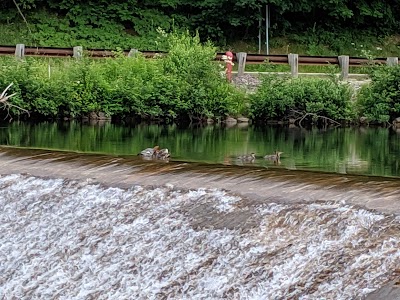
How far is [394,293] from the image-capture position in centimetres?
742

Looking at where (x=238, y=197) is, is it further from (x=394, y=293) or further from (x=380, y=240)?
(x=394, y=293)

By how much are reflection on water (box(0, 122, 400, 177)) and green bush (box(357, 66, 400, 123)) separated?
1038 millimetres

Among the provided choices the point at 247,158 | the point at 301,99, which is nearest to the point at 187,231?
the point at 247,158

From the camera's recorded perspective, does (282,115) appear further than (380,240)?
Yes

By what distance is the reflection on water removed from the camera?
16.2 meters

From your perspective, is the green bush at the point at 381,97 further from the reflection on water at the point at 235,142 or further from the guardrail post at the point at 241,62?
the guardrail post at the point at 241,62

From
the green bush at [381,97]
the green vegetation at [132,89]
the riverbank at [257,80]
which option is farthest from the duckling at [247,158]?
the riverbank at [257,80]

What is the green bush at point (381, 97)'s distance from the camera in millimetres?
26188

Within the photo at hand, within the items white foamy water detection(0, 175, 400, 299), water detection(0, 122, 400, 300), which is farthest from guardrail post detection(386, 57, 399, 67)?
white foamy water detection(0, 175, 400, 299)

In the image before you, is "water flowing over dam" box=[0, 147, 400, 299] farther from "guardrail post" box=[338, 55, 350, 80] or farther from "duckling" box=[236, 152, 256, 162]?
"guardrail post" box=[338, 55, 350, 80]

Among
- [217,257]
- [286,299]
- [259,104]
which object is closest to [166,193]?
[217,257]

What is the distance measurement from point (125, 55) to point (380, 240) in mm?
21529

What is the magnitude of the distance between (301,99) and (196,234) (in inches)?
676

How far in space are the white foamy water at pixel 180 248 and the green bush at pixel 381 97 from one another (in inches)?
637
